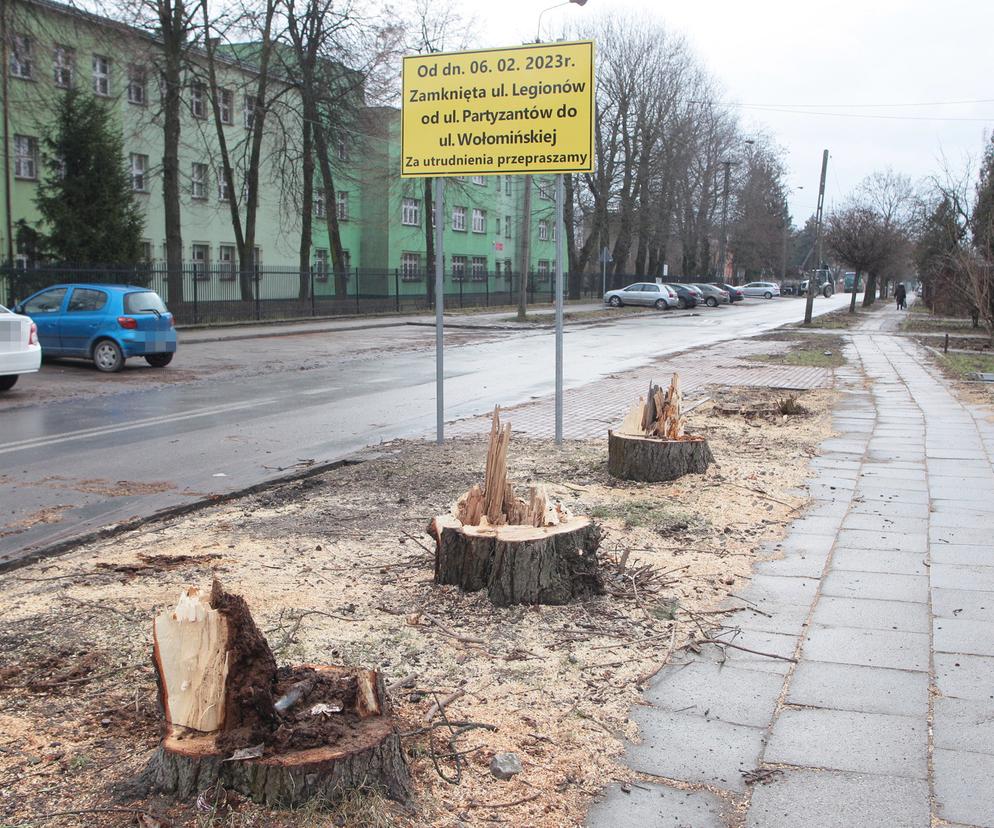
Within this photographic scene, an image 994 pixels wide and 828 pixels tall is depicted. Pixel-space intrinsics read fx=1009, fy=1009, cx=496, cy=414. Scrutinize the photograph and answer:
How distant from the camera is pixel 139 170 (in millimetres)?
42250

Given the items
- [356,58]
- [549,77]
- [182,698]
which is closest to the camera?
[182,698]

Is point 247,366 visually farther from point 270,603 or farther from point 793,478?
point 270,603

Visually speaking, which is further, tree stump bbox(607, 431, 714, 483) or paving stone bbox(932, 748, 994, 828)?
tree stump bbox(607, 431, 714, 483)

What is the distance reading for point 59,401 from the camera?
1363 centimetres

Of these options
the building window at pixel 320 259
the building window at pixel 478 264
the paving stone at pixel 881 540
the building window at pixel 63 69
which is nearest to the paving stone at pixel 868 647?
the paving stone at pixel 881 540

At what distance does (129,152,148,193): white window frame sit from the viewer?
41062 mm

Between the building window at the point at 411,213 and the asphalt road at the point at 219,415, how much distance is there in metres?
34.7

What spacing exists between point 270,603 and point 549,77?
6.14 m

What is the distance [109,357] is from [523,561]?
14326 mm

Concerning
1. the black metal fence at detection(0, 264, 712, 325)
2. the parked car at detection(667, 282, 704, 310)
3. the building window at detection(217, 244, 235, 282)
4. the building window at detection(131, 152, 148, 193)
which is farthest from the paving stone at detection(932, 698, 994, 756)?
the parked car at detection(667, 282, 704, 310)

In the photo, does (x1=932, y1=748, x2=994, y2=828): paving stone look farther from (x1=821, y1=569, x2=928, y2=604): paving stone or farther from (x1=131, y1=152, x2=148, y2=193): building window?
(x1=131, y1=152, x2=148, y2=193): building window

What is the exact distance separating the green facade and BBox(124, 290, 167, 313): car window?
9.62 metres

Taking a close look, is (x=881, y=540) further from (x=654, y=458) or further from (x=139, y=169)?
(x=139, y=169)

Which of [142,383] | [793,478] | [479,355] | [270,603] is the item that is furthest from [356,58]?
[270,603]
